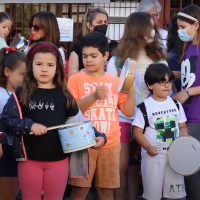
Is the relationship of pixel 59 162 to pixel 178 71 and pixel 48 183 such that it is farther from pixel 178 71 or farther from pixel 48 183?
pixel 178 71

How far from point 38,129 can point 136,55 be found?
5.29ft

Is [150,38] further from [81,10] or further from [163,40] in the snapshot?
[81,10]

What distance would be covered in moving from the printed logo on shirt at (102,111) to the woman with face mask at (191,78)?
82cm

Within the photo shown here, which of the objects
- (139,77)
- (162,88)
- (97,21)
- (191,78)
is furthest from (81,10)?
(162,88)

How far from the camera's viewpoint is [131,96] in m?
3.80

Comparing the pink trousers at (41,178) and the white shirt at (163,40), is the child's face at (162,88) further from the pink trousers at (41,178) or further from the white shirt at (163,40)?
the pink trousers at (41,178)

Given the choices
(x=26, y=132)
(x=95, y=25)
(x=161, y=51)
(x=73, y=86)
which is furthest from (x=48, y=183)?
(x=95, y=25)

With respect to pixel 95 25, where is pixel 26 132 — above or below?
below

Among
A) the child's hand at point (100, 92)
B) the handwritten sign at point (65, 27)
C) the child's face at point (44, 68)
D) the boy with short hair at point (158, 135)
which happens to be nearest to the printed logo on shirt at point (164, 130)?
the boy with short hair at point (158, 135)

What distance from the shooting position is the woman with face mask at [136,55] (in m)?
4.33

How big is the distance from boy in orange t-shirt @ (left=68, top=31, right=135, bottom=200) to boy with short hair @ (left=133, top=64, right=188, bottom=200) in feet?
1.10

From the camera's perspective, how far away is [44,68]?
3.28m

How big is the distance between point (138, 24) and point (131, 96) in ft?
2.97

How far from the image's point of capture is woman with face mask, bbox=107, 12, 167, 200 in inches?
170
